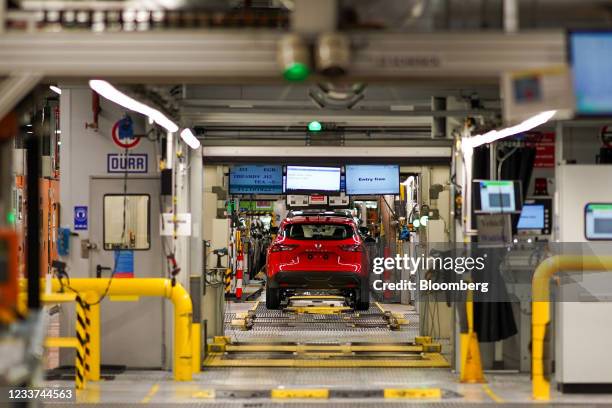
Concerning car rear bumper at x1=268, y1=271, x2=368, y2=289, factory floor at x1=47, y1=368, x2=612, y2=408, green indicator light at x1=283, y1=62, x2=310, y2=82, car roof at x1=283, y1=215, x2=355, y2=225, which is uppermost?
green indicator light at x1=283, y1=62, x2=310, y2=82

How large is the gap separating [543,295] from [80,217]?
4960 mm

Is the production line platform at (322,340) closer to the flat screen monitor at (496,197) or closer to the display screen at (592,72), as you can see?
the flat screen monitor at (496,197)

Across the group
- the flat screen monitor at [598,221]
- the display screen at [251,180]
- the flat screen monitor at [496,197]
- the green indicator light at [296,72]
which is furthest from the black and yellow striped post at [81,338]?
the display screen at [251,180]

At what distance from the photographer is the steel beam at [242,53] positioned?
15.5 feet

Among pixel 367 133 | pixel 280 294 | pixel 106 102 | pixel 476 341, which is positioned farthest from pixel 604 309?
pixel 280 294

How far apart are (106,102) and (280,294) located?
6781mm

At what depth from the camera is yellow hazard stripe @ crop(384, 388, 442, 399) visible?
8.30m

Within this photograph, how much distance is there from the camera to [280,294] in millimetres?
15562

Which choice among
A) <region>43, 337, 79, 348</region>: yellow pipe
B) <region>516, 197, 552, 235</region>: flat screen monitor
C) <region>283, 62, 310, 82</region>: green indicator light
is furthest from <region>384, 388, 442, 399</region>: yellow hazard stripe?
<region>283, 62, 310, 82</region>: green indicator light

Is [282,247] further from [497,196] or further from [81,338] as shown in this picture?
[81,338]

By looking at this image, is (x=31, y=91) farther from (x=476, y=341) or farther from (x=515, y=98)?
(x=476, y=341)

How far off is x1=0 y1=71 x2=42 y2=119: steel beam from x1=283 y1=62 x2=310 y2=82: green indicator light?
1.34 metres

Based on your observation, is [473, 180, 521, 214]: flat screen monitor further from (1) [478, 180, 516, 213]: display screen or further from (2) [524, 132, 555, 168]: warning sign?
(2) [524, 132, 555, 168]: warning sign

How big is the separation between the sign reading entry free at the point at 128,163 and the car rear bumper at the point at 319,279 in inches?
185
